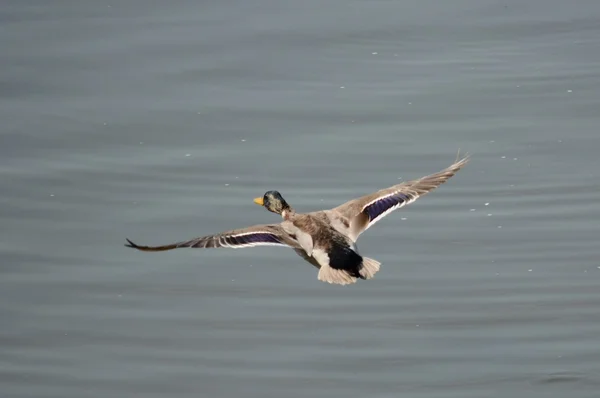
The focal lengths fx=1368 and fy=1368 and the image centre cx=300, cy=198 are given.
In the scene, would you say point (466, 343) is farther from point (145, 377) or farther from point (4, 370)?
point (4, 370)

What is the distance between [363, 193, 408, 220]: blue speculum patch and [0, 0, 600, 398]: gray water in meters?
0.39

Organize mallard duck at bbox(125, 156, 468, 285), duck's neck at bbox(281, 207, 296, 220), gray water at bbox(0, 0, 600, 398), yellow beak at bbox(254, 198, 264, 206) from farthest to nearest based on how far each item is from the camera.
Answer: yellow beak at bbox(254, 198, 264, 206) → duck's neck at bbox(281, 207, 296, 220) → mallard duck at bbox(125, 156, 468, 285) → gray water at bbox(0, 0, 600, 398)

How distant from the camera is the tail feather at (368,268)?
791 centimetres

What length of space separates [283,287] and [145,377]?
52.3 inches

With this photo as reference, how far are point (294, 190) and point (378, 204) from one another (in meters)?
1.33

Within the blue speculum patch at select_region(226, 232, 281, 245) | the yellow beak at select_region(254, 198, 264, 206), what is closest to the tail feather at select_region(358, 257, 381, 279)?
the blue speculum patch at select_region(226, 232, 281, 245)

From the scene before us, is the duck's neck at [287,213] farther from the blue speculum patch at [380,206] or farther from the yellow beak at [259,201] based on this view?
the blue speculum patch at [380,206]

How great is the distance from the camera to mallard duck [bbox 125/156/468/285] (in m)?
8.02

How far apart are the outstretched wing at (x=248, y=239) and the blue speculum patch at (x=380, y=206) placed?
58cm

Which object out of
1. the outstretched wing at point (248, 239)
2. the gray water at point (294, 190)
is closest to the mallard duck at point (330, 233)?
the outstretched wing at point (248, 239)

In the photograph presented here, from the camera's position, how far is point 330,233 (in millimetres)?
8312

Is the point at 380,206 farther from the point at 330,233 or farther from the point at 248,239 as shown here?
the point at 248,239

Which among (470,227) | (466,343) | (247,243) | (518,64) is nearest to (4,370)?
(247,243)

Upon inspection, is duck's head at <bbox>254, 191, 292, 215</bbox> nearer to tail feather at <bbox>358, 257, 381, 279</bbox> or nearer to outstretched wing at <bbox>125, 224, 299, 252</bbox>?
outstretched wing at <bbox>125, 224, 299, 252</bbox>
